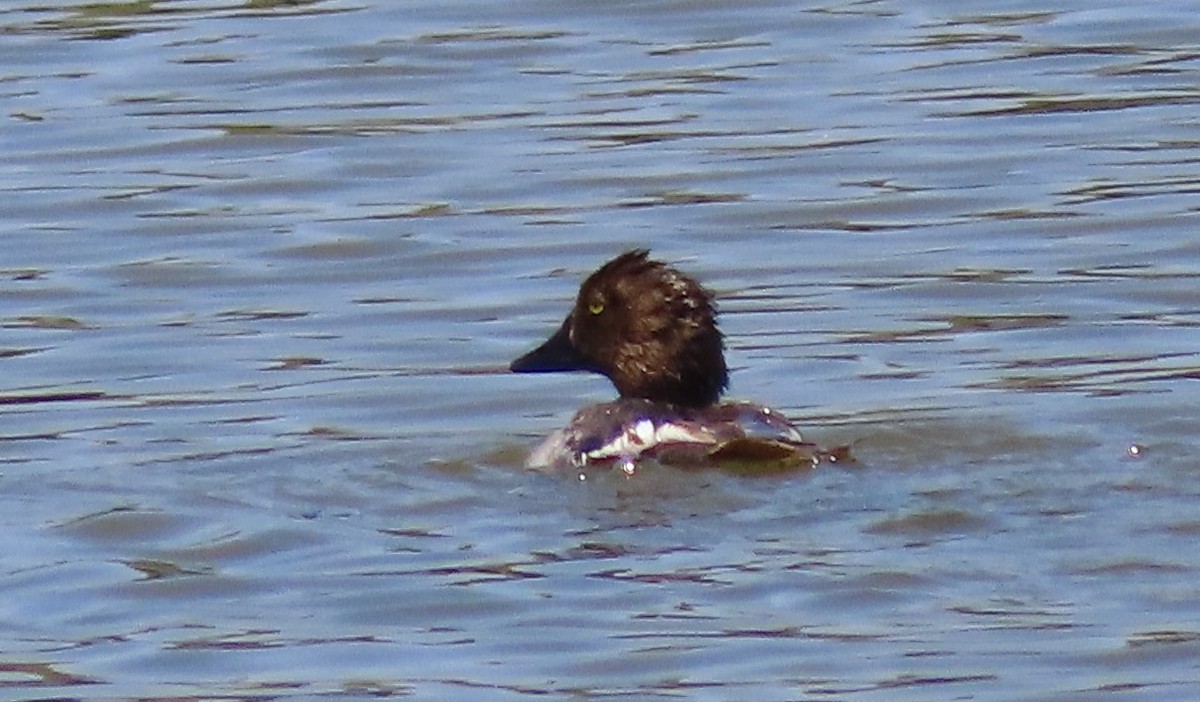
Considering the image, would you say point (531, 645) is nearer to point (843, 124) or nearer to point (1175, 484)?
point (1175, 484)

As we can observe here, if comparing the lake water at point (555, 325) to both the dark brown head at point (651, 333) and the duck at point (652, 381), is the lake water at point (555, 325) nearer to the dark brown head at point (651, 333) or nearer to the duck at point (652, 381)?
the duck at point (652, 381)

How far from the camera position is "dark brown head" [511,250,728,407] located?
10.7 metres

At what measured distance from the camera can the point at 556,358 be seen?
11172 millimetres

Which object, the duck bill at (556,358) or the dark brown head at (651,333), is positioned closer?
the dark brown head at (651,333)

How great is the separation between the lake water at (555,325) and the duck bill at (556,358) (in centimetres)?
23

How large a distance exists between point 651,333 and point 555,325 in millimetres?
1778

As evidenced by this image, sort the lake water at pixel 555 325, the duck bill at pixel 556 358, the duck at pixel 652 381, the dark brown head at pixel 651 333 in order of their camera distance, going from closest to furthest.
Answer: the lake water at pixel 555 325 → the duck at pixel 652 381 → the dark brown head at pixel 651 333 → the duck bill at pixel 556 358

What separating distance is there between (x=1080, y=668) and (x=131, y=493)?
11.0 feet

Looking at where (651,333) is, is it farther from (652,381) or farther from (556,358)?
(556,358)

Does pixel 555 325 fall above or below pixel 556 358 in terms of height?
below

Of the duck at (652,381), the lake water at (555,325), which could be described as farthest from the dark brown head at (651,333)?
the lake water at (555,325)

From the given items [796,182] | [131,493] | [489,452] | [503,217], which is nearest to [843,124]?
[796,182]

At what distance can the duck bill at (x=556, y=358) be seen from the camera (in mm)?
11125

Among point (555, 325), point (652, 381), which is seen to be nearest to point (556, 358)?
point (652, 381)
